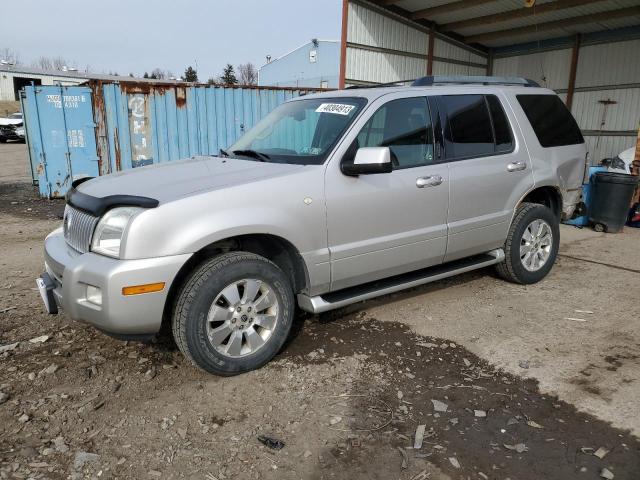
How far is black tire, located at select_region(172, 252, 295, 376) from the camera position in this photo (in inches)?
121

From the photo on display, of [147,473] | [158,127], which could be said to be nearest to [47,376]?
[147,473]

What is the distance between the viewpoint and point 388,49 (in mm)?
12297

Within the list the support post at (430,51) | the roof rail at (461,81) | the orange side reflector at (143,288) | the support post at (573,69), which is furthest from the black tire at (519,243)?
the support post at (573,69)

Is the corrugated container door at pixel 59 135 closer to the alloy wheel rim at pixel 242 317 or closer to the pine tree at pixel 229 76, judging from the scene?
the alloy wheel rim at pixel 242 317

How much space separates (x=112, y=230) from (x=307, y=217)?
4.02 feet

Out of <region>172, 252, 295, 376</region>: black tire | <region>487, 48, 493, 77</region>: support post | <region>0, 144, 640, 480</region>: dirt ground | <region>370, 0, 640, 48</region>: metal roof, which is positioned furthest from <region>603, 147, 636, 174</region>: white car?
<region>172, 252, 295, 376</region>: black tire

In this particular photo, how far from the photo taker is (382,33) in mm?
12078

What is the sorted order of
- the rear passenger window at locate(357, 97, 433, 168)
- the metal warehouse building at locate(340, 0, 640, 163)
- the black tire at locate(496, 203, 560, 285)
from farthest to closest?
the metal warehouse building at locate(340, 0, 640, 163), the black tire at locate(496, 203, 560, 285), the rear passenger window at locate(357, 97, 433, 168)

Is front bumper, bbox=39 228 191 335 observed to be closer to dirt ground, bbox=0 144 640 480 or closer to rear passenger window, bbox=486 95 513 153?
dirt ground, bbox=0 144 640 480

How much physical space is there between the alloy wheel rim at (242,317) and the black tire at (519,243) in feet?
8.63

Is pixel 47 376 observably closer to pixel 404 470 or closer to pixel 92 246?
pixel 92 246

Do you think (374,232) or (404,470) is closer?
(404,470)

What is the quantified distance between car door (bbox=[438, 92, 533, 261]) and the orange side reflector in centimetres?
244

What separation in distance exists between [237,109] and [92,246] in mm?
8366
